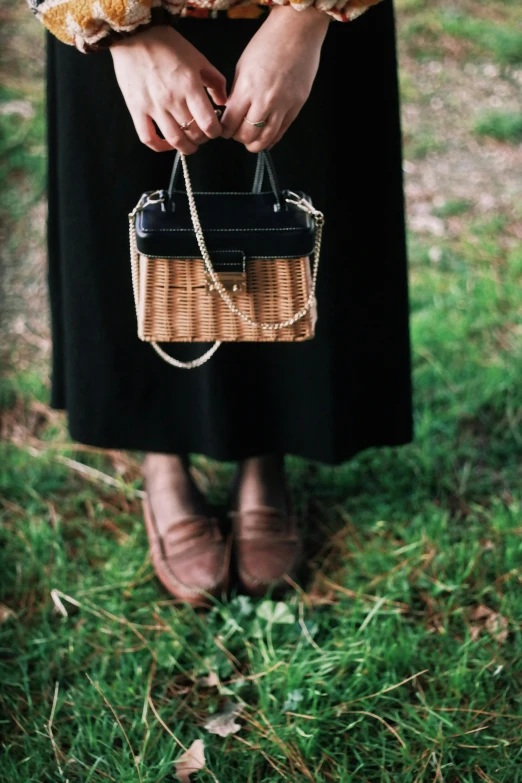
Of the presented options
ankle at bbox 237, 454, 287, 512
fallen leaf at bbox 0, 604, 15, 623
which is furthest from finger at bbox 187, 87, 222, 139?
fallen leaf at bbox 0, 604, 15, 623

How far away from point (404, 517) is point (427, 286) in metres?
0.90

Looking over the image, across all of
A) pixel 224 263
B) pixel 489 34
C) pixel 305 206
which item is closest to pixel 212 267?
pixel 224 263

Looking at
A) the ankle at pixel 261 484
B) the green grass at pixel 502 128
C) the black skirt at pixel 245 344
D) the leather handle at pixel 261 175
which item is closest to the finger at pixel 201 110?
the leather handle at pixel 261 175

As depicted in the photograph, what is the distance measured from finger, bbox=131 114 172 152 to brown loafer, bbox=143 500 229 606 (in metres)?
0.78

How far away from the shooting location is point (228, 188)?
4.21 ft

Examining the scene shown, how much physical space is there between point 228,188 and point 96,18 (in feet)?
1.22

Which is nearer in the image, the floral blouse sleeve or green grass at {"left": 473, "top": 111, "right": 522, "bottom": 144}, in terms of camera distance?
the floral blouse sleeve

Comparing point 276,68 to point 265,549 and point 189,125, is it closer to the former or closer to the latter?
point 189,125

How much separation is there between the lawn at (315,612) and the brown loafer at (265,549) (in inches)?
1.9

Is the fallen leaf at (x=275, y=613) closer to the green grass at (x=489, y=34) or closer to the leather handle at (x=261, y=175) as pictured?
the leather handle at (x=261, y=175)

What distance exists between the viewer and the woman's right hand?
1.00 metres

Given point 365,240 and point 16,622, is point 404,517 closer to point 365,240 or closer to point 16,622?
point 365,240

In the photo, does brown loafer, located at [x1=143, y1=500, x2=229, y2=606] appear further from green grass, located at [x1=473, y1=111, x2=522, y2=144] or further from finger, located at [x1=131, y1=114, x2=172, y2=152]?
green grass, located at [x1=473, y1=111, x2=522, y2=144]

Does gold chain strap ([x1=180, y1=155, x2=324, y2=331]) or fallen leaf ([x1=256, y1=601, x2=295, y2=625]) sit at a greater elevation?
gold chain strap ([x1=180, y1=155, x2=324, y2=331])
